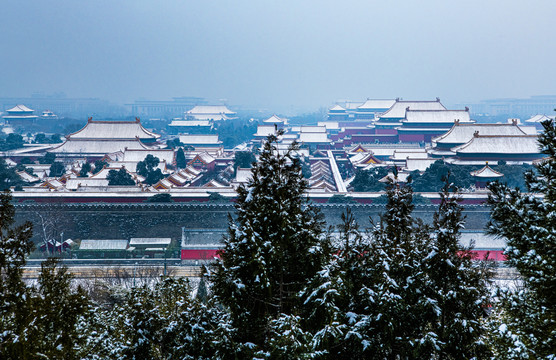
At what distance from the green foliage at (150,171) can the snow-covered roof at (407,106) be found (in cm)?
2435

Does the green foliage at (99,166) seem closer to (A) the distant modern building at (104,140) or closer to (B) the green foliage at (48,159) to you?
(A) the distant modern building at (104,140)

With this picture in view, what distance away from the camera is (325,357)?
4801mm

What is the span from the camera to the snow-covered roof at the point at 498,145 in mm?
28109

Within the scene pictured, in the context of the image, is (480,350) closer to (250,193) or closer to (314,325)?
(314,325)

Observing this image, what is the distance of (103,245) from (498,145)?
20.3m

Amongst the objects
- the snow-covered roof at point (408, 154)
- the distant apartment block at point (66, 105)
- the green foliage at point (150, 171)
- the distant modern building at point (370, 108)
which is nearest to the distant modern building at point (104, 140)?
the green foliage at point (150, 171)

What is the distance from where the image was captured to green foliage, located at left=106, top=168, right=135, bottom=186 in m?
25.8

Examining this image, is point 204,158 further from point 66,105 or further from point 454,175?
point 66,105

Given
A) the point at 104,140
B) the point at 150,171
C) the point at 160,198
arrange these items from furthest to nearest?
the point at 104,140 → the point at 150,171 → the point at 160,198

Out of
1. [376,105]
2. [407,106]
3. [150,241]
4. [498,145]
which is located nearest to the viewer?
[150,241]

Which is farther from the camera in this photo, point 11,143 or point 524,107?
point 524,107

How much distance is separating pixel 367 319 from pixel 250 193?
1621 mm

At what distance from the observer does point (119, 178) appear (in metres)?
25.8

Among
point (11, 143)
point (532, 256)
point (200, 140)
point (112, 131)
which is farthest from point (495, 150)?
point (11, 143)
